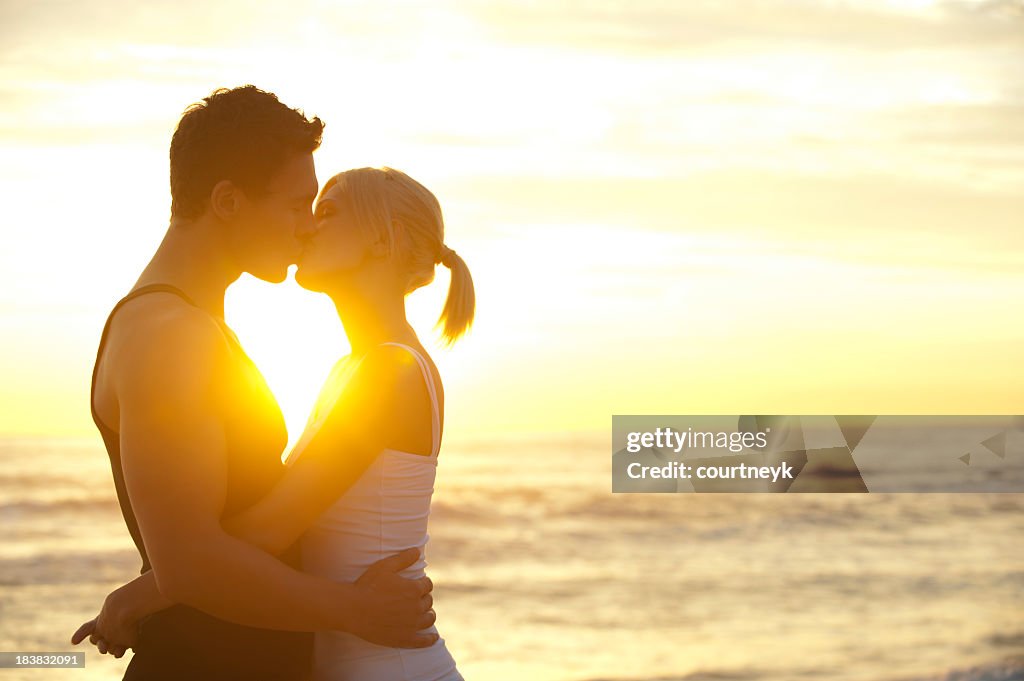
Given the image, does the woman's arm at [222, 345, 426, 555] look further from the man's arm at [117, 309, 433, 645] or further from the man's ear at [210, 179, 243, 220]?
the man's ear at [210, 179, 243, 220]

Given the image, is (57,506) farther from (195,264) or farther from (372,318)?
(195,264)

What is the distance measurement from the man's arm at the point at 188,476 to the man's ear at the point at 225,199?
35 cm

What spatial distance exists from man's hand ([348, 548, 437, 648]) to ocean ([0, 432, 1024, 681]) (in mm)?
7793

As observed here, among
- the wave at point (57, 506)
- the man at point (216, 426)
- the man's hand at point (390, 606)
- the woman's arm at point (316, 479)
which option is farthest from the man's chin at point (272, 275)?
the wave at point (57, 506)

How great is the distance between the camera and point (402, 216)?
3.53 metres

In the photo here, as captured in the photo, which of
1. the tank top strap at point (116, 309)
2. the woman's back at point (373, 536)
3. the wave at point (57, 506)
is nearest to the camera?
the tank top strap at point (116, 309)

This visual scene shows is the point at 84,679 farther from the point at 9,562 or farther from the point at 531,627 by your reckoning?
the point at 9,562

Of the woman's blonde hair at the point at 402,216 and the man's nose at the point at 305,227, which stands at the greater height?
the woman's blonde hair at the point at 402,216

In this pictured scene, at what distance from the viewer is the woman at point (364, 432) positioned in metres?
2.99

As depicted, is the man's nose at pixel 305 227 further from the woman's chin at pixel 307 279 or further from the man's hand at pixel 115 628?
the man's hand at pixel 115 628

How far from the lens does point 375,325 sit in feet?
11.3

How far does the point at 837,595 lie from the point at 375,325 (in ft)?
42.5

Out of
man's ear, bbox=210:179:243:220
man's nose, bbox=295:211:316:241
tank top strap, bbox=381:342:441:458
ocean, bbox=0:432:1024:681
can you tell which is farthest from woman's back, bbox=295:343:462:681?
ocean, bbox=0:432:1024:681

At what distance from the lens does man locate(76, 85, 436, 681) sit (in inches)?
106
